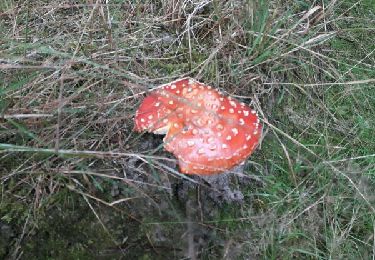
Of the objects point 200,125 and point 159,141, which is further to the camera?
point 159,141

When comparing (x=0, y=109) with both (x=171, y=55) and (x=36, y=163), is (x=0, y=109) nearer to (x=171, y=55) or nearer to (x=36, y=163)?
(x=36, y=163)

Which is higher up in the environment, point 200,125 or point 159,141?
point 200,125

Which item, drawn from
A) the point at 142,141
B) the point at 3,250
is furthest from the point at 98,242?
the point at 142,141

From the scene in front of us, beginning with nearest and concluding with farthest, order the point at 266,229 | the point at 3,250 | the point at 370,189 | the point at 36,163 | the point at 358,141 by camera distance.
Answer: the point at 3,250, the point at 36,163, the point at 266,229, the point at 370,189, the point at 358,141
